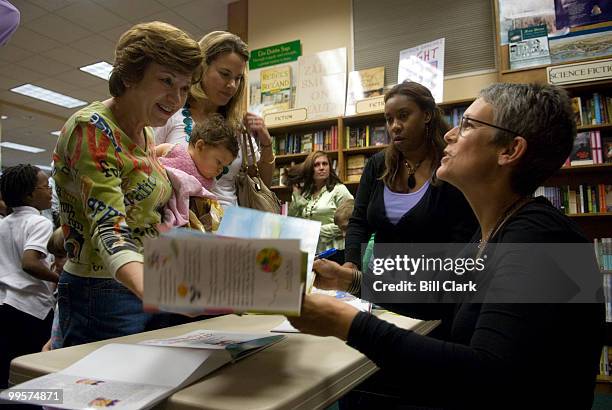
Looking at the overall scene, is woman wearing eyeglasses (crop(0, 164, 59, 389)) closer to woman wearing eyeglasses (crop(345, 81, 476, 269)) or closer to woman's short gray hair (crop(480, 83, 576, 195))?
woman wearing eyeglasses (crop(345, 81, 476, 269))

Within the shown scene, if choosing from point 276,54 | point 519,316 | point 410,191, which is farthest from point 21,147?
point 519,316

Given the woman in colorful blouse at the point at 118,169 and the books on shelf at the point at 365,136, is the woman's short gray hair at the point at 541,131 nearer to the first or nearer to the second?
the woman in colorful blouse at the point at 118,169

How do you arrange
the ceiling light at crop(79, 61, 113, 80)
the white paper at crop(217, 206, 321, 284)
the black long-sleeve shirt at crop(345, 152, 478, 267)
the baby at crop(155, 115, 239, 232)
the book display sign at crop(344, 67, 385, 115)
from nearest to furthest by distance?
the white paper at crop(217, 206, 321, 284) < the baby at crop(155, 115, 239, 232) < the black long-sleeve shirt at crop(345, 152, 478, 267) < the book display sign at crop(344, 67, 385, 115) < the ceiling light at crop(79, 61, 113, 80)

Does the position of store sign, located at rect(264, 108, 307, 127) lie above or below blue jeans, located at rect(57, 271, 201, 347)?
above

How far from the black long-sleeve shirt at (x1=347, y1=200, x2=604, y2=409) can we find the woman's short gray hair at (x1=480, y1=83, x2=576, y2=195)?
0.21 m

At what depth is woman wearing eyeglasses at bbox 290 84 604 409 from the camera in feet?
2.08

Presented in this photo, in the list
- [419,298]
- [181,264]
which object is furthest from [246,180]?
[181,264]

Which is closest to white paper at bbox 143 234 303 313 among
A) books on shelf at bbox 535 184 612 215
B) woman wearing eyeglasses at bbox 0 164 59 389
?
woman wearing eyeglasses at bbox 0 164 59 389

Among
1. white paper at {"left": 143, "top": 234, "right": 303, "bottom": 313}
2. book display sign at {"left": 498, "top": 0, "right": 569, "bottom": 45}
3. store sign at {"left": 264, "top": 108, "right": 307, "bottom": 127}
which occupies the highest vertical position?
book display sign at {"left": 498, "top": 0, "right": 569, "bottom": 45}

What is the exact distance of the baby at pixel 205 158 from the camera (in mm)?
1434

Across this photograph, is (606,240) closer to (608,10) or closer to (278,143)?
(608,10)

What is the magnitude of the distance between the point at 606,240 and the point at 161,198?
3.37 m

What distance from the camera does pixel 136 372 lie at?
0.66 metres

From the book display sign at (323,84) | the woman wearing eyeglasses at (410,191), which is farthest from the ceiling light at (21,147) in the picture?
the woman wearing eyeglasses at (410,191)
